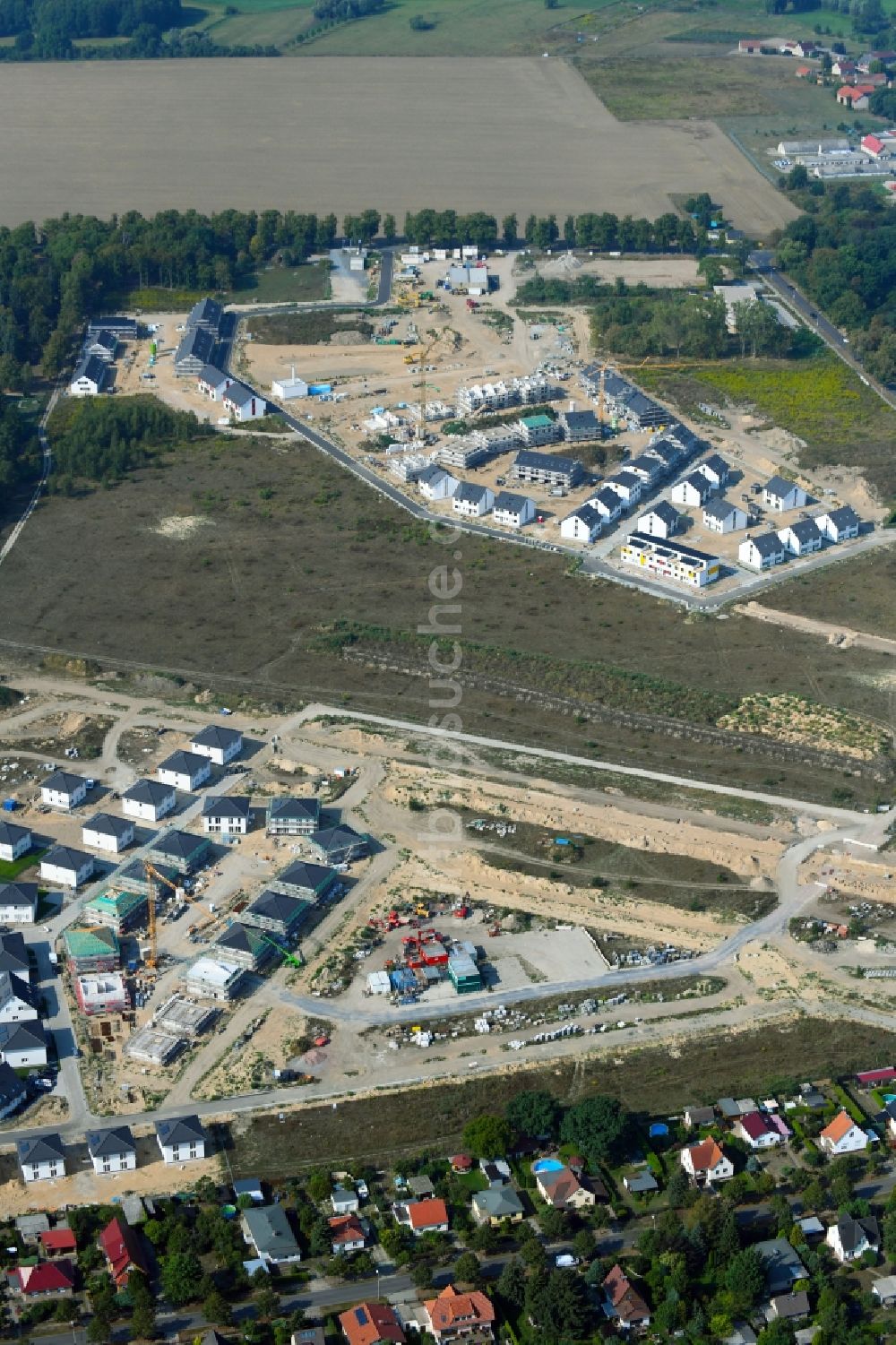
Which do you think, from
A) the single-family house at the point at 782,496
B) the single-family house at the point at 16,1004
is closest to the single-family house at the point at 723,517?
the single-family house at the point at 782,496

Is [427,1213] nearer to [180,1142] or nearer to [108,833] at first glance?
[180,1142]

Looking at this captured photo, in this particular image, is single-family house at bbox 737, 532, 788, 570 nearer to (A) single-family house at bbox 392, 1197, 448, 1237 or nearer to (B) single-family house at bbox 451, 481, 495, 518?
(B) single-family house at bbox 451, 481, 495, 518

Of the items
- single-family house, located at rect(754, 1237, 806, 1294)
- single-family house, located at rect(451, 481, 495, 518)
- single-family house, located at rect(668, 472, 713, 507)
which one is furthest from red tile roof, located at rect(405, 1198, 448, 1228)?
single-family house, located at rect(668, 472, 713, 507)

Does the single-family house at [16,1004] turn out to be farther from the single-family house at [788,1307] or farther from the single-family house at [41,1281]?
the single-family house at [788,1307]

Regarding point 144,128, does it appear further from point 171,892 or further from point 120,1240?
point 120,1240

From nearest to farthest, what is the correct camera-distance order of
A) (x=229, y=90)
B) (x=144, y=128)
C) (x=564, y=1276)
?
(x=564, y=1276), (x=144, y=128), (x=229, y=90)

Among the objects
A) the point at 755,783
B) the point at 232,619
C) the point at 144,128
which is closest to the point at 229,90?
the point at 144,128
